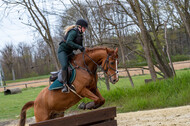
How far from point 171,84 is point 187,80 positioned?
2.34ft

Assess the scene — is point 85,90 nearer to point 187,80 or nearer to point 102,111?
point 102,111

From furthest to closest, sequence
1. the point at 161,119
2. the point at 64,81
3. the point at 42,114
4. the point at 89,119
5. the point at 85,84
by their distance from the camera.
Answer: the point at 161,119 < the point at 42,114 < the point at 64,81 < the point at 85,84 < the point at 89,119

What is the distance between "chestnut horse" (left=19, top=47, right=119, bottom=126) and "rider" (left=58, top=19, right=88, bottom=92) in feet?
0.76

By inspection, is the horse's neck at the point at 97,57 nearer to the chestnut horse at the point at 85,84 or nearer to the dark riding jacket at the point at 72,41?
the chestnut horse at the point at 85,84

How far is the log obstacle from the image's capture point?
4.10m

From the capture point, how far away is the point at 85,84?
489cm

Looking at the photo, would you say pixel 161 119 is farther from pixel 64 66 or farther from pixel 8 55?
pixel 8 55

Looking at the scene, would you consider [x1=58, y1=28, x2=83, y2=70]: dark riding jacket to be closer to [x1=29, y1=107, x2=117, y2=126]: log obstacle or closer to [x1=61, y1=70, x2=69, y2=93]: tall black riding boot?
[x1=61, y1=70, x2=69, y2=93]: tall black riding boot

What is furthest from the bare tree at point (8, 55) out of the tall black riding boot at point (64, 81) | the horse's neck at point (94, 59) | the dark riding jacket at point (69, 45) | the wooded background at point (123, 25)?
the horse's neck at point (94, 59)

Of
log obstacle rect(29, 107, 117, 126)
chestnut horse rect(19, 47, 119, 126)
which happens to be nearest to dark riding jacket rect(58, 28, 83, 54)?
chestnut horse rect(19, 47, 119, 126)

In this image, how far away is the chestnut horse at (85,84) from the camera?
4.84 meters

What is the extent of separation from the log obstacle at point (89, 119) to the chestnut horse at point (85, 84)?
376 mm

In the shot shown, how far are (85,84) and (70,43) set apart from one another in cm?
102

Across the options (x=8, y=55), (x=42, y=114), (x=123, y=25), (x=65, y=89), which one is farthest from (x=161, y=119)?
(x=8, y=55)
